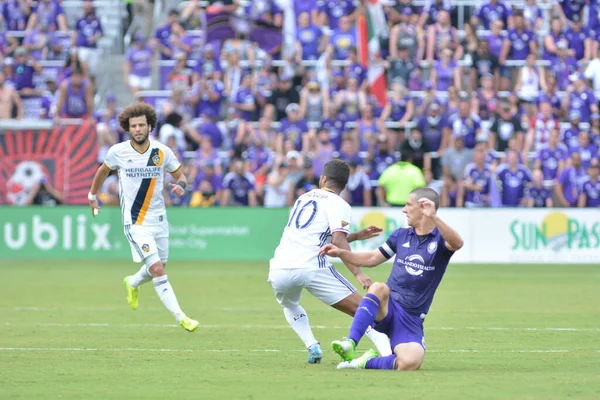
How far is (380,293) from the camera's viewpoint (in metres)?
9.16

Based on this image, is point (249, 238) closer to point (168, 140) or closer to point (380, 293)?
point (168, 140)

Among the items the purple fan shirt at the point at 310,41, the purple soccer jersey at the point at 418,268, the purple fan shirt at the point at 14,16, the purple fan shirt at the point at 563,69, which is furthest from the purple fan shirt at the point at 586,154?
the purple soccer jersey at the point at 418,268

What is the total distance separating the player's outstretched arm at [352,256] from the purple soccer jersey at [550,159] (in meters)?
16.7

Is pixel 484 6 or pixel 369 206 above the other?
pixel 484 6

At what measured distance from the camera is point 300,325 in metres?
10.0

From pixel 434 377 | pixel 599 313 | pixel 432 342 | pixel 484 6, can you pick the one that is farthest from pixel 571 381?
pixel 484 6

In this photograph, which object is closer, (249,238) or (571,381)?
(571,381)

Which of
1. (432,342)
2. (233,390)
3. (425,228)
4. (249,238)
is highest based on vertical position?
(425,228)

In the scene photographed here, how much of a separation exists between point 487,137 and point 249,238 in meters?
5.91

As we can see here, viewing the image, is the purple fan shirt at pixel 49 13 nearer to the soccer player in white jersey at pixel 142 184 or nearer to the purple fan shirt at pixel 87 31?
the purple fan shirt at pixel 87 31

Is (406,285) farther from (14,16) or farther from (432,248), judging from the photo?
(14,16)

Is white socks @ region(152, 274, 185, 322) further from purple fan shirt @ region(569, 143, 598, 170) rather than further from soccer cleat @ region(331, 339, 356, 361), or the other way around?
purple fan shirt @ region(569, 143, 598, 170)

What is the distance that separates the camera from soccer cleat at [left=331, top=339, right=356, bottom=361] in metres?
8.78

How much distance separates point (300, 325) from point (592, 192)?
16110 mm
